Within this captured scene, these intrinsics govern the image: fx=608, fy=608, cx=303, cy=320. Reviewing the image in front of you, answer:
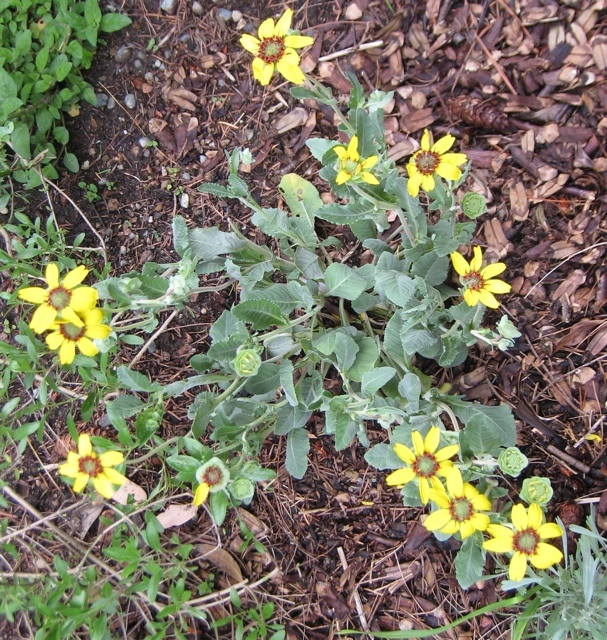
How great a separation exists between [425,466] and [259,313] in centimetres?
78

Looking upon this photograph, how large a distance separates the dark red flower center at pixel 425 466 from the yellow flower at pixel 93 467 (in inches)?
35.0

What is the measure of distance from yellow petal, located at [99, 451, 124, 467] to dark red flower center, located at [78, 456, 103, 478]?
0.8 inches

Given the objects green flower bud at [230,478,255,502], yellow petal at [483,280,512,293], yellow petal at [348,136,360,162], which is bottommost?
green flower bud at [230,478,255,502]

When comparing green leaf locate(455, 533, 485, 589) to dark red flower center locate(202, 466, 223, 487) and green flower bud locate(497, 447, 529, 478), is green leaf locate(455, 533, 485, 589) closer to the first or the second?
green flower bud locate(497, 447, 529, 478)

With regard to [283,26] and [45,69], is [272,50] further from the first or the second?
[45,69]

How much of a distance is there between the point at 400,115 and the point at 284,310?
1.24 meters

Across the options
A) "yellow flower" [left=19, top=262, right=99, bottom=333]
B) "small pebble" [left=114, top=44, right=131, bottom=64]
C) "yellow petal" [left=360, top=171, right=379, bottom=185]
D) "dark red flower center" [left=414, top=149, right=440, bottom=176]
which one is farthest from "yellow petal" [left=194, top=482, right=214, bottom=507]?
"small pebble" [left=114, top=44, right=131, bottom=64]

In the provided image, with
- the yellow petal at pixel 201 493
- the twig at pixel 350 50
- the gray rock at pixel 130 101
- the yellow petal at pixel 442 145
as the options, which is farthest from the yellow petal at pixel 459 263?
the gray rock at pixel 130 101

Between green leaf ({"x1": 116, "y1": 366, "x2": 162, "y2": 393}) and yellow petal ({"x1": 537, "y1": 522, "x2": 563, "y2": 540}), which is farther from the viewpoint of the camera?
green leaf ({"x1": 116, "y1": 366, "x2": 162, "y2": 393})

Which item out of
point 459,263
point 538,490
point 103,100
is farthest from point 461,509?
point 103,100

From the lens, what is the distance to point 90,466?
184 cm

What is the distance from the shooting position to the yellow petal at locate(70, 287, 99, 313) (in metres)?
1.75

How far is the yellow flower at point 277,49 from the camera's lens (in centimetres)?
201

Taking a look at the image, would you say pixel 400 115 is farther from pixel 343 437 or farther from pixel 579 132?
pixel 343 437
